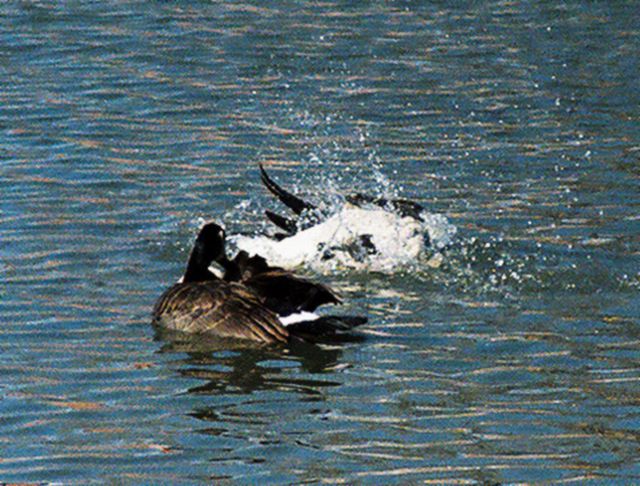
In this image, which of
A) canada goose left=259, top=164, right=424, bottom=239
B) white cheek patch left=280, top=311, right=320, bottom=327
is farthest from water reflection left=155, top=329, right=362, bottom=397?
canada goose left=259, top=164, right=424, bottom=239

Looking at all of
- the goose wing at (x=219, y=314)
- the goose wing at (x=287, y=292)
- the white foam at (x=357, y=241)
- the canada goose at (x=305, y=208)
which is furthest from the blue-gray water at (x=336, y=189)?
the canada goose at (x=305, y=208)

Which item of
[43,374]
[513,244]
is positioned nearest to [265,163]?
[513,244]

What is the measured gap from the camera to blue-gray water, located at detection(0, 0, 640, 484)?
8023 millimetres

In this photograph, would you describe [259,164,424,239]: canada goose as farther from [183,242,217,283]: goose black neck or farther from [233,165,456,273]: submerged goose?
[183,242,217,283]: goose black neck

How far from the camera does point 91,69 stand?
18953 mm

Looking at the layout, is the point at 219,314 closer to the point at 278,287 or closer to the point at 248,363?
the point at 278,287

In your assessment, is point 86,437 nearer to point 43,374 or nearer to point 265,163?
point 43,374

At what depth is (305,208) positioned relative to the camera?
12734 mm

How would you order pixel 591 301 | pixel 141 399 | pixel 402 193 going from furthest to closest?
pixel 402 193 < pixel 591 301 < pixel 141 399

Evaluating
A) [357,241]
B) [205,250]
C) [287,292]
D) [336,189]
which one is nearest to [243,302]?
[287,292]

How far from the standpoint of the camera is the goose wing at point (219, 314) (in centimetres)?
993

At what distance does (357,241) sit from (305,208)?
2.65ft

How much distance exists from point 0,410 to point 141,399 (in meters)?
0.71

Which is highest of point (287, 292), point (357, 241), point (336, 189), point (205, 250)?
point (205, 250)
